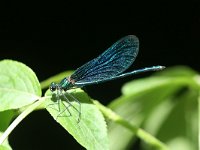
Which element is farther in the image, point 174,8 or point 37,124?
point 174,8

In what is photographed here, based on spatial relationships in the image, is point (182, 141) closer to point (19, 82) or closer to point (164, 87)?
point (164, 87)

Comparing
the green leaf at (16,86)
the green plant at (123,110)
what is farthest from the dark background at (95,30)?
the green leaf at (16,86)

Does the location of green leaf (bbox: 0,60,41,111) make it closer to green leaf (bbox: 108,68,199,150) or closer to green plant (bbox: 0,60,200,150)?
green plant (bbox: 0,60,200,150)

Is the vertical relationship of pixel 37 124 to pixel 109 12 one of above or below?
below

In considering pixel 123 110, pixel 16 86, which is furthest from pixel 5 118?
pixel 123 110

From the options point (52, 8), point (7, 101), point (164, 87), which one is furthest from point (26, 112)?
point (52, 8)

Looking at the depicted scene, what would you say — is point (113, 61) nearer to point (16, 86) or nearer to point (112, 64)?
point (112, 64)
